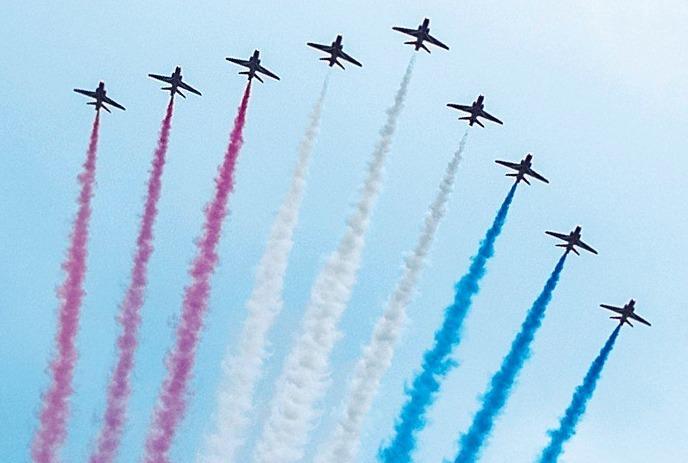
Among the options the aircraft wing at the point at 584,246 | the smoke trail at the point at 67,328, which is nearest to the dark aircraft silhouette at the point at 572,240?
the aircraft wing at the point at 584,246

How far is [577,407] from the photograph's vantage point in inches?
2468

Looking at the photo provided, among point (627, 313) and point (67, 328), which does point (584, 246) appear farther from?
point (67, 328)

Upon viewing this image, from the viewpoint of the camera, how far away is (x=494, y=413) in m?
61.8

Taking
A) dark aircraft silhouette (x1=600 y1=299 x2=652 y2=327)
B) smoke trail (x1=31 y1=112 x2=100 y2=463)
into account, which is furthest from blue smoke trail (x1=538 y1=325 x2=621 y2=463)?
smoke trail (x1=31 y1=112 x2=100 y2=463)

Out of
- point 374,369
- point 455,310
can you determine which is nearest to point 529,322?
point 455,310

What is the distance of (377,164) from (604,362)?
54.4ft

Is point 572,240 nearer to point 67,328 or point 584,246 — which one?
point 584,246

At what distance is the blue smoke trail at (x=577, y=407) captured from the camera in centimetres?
6153

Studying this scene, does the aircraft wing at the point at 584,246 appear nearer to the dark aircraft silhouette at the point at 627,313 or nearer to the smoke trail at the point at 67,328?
the dark aircraft silhouette at the point at 627,313

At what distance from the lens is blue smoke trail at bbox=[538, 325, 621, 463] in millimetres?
61531

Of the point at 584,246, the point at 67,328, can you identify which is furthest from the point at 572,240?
the point at 67,328

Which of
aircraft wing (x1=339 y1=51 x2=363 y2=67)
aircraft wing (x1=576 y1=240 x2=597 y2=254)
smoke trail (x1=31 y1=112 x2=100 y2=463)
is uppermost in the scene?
aircraft wing (x1=339 y1=51 x2=363 y2=67)

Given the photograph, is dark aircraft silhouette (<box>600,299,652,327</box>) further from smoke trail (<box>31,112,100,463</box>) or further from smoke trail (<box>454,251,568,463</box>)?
smoke trail (<box>31,112,100,463</box>)

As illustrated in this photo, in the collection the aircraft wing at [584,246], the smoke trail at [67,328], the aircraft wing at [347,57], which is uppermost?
the aircraft wing at [347,57]
